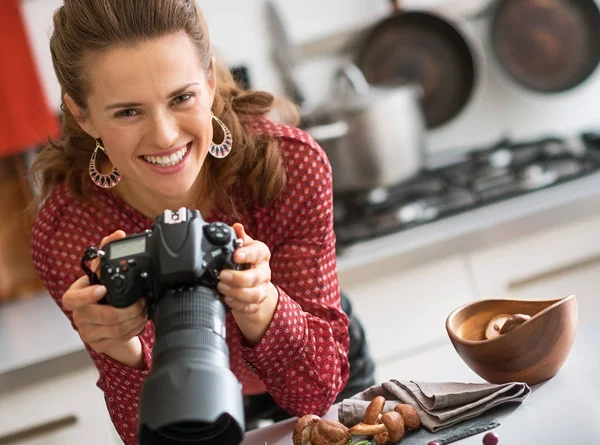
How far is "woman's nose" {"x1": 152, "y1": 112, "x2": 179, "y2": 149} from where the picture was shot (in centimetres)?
104

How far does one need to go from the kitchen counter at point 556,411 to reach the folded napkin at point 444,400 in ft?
0.04

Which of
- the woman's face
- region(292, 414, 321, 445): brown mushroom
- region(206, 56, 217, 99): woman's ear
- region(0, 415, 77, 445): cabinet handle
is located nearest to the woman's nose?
the woman's face

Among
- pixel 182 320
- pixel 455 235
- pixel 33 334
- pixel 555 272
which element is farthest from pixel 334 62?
pixel 182 320

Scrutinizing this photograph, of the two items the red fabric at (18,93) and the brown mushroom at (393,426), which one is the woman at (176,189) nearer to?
the brown mushroom at (393,426)

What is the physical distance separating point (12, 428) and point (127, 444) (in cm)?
71

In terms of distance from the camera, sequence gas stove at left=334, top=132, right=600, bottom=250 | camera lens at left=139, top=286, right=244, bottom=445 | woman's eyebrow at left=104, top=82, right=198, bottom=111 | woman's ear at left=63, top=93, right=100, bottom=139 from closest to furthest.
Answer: camera lens at left=139, top=286, right=244, bottom=445 < woman's eyebrow at left=104, top=82, right=198, bottom=111 < woman's ear at left=63, top=93, right=100, bottom=139 < gas stove at left=334, top=132, right=600, bottom=250

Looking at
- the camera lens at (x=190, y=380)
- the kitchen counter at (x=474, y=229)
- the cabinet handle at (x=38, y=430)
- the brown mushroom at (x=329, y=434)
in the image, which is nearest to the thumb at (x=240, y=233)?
the camera lens at (x=190, y=380)

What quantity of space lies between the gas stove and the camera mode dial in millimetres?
1026

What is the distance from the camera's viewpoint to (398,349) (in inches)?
73.3

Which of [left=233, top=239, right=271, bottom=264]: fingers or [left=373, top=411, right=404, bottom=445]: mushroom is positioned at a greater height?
[left=233, top=239, right=271, bottom=264]: fingers

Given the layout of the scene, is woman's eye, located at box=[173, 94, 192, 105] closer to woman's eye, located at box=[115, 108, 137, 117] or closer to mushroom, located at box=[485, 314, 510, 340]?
woman's eye, located at box=[115, 108, 137, 117]

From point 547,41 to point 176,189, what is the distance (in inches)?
58.1

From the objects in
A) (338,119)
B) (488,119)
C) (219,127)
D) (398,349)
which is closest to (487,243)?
(398,349)

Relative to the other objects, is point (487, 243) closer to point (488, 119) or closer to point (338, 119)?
point (338, 119)
